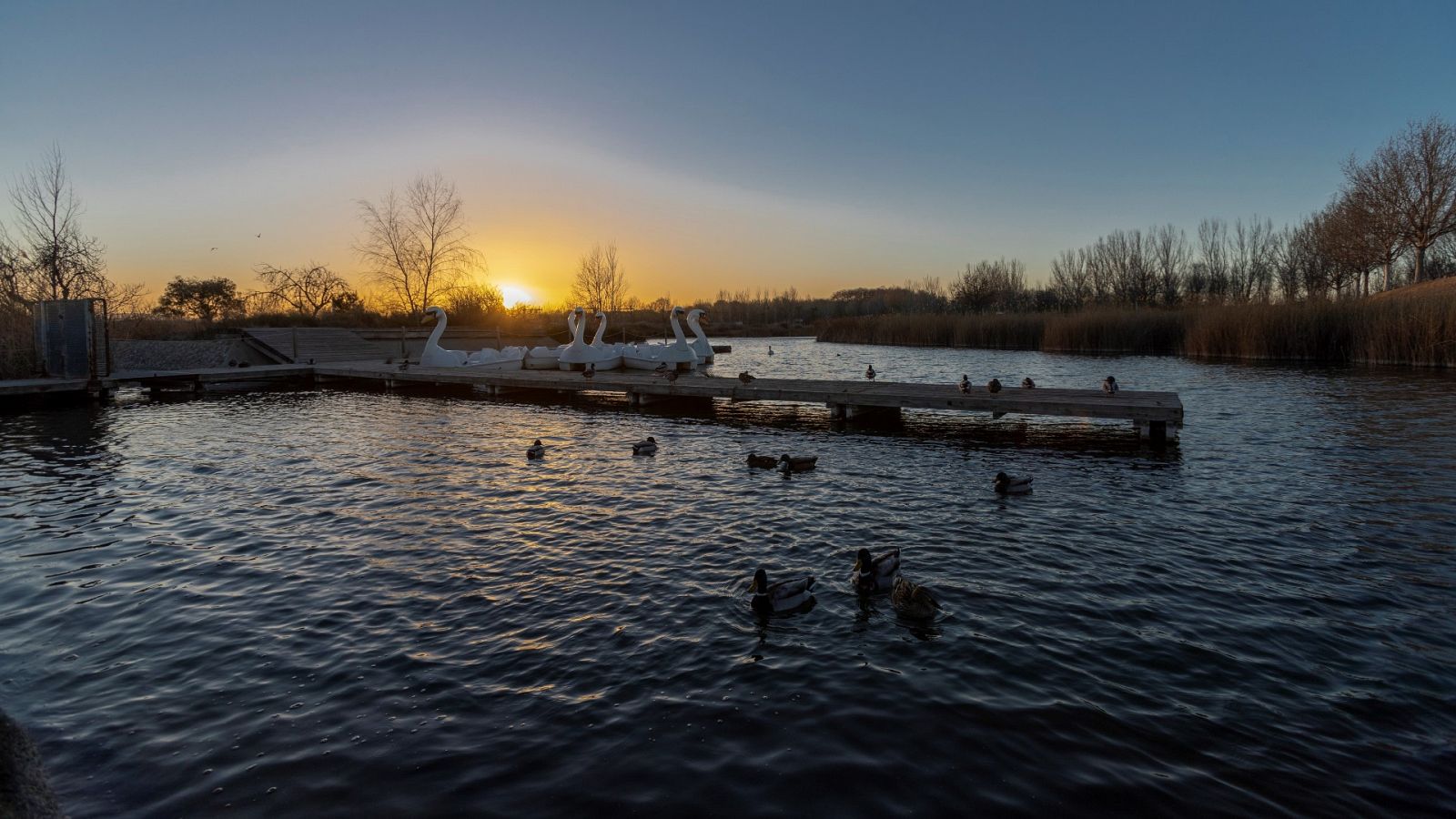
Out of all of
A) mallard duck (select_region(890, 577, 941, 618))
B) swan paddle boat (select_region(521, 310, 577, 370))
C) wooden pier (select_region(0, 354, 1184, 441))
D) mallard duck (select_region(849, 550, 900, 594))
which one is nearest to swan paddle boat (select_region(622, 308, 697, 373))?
wooden pier (select_region(0, 354, 1184, 441))

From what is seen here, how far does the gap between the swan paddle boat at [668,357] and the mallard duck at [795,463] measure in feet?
49.5

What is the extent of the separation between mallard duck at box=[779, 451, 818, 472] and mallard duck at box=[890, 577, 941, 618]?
5698mm

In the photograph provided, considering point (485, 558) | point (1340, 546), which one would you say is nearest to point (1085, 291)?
point (1340, 546)

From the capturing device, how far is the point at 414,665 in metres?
6.02

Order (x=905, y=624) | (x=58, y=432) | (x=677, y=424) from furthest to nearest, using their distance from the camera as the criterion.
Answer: (x=677, y=424) → (x=58, y=432) → (x=905, y=624)

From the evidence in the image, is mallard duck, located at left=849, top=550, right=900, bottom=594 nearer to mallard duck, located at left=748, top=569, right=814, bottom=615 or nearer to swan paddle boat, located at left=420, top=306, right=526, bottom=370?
mallard duck, located at left=748, top=569, right=814, bottom=615

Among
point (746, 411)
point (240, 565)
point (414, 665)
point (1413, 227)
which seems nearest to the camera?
point (414, 665)

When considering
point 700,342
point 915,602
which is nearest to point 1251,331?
point 700,342

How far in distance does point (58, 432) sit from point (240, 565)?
14292mm

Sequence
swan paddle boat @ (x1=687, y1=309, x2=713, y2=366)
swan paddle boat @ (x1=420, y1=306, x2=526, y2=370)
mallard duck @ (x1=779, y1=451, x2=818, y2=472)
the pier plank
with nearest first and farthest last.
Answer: mallard duck @ (x1=779, y1=451, x2=818, y2=472) < the pier plank < swan paddle boat @ (x1=420, y1=306, x2=526, y2=370) < swan paddle boat @ (x1=687, y1=309, x2=713, y2=366)

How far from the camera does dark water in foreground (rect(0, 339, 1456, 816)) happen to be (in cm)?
455

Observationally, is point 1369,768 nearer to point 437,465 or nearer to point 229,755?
point 229,755

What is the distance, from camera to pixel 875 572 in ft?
23.8

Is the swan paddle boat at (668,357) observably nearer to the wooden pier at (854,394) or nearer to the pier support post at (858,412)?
the wooden pier at (854,394)
